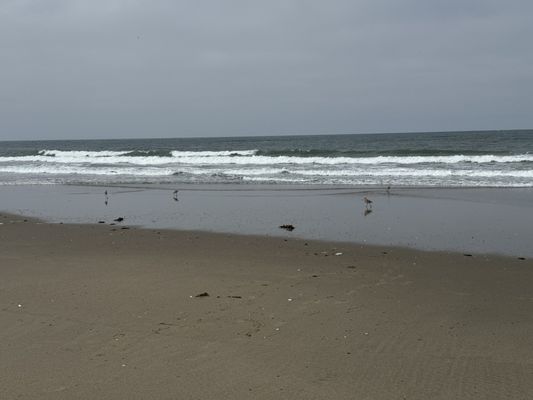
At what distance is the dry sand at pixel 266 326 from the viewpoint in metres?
3.87

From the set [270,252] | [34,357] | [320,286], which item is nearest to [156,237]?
[270,252]

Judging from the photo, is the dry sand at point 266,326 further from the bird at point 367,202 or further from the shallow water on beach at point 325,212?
the bird at point 367,202

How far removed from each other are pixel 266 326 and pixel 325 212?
865 centimetres

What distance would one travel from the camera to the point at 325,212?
13.5 m

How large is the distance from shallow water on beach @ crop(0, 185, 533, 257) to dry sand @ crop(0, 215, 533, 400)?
1689 mm

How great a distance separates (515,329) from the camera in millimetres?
4996

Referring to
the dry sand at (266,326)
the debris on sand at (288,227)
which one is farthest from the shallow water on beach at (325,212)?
the dry sand at (266,326)

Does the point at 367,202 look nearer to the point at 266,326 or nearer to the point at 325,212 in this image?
the point at 325,212

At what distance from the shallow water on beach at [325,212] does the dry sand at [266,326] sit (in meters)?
1.69

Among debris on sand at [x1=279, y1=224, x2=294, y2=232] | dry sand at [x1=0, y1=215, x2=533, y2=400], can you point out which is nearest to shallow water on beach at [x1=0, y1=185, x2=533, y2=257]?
debris on sand at [x1=279, y1=224, x2=294, y2=232]

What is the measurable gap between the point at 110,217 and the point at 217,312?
28.1 feet

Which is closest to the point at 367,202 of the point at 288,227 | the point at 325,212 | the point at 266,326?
the point at 325,212

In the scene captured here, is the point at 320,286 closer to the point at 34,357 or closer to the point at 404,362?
the point at 404,362

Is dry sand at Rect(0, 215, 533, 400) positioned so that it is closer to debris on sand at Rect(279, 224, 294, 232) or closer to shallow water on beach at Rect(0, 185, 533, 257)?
shallow water on beach at Rect(0, 185, 533, 257)
